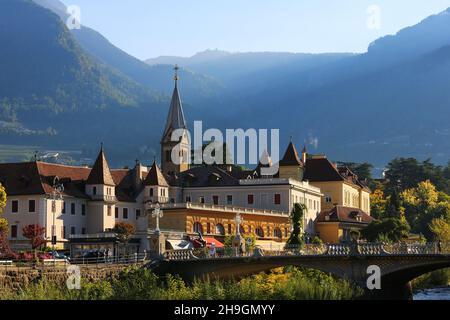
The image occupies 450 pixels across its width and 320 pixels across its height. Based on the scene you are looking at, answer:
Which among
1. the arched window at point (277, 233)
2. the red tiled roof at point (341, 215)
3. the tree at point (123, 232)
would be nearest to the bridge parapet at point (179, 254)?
the tree at point (123, 232)

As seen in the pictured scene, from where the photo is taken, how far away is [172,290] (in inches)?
2729

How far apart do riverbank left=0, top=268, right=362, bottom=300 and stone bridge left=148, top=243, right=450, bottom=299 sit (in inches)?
47.9

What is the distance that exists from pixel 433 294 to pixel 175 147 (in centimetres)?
5310

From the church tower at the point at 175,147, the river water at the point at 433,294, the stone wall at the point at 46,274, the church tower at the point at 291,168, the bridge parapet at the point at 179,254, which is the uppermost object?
the church tower at the point at 175,147

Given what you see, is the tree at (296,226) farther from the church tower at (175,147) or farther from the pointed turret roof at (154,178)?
the church tower at (175,147)

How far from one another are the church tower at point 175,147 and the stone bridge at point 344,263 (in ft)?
170

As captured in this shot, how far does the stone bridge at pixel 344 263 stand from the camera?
74062mm

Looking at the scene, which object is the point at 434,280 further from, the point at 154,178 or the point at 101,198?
the point at 101,198

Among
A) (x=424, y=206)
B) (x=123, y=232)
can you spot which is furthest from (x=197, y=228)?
(x=424, y=206)

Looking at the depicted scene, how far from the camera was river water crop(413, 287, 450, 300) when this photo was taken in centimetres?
8653

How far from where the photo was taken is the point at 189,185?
12256 cm

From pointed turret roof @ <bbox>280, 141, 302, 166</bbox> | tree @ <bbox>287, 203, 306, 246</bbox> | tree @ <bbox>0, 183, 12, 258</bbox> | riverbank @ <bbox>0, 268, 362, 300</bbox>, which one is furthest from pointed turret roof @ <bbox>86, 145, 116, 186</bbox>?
pointed turret roof @ <bbox>280, 141, 302, 166</bbox>

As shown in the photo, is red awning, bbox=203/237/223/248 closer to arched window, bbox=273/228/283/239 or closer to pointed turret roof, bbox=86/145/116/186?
pointed turret roof, bbox=86/145/116/186
